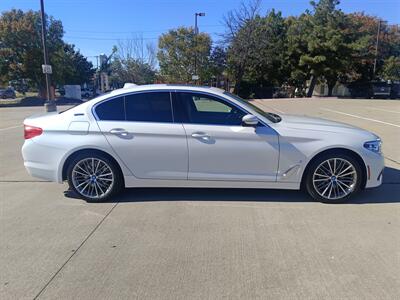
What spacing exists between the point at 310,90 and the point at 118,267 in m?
45.4

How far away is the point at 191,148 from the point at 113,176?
45.5 inches

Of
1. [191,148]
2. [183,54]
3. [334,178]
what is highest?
[183,54]

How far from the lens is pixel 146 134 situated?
518cm

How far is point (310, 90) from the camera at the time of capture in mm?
46000

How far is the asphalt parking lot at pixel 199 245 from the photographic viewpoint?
3201 millimetres

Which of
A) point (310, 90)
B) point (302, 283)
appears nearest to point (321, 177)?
point (302, 283)

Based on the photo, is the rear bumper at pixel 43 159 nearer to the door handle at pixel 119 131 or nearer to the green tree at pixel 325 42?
the door handle at pixel 119 131

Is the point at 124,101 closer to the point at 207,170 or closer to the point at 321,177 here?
the point at 207,170

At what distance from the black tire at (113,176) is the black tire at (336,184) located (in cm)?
257

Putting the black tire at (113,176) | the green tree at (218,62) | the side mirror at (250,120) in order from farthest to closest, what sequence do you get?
the green tree at (218,62)
the black tire at (113,176)
the side mirror at (250,120)

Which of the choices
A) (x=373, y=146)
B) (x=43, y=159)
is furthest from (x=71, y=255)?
(x=373, y=146)

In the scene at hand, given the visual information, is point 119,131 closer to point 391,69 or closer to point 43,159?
point 43,159

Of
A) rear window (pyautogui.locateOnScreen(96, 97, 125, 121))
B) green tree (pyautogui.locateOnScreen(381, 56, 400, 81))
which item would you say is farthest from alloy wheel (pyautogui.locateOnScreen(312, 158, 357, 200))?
green tree (pyautogui.locateOnScreen(381, 56, 400, 81))

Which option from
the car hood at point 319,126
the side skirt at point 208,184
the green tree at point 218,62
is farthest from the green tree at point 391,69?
the side skirt at point 208,184
